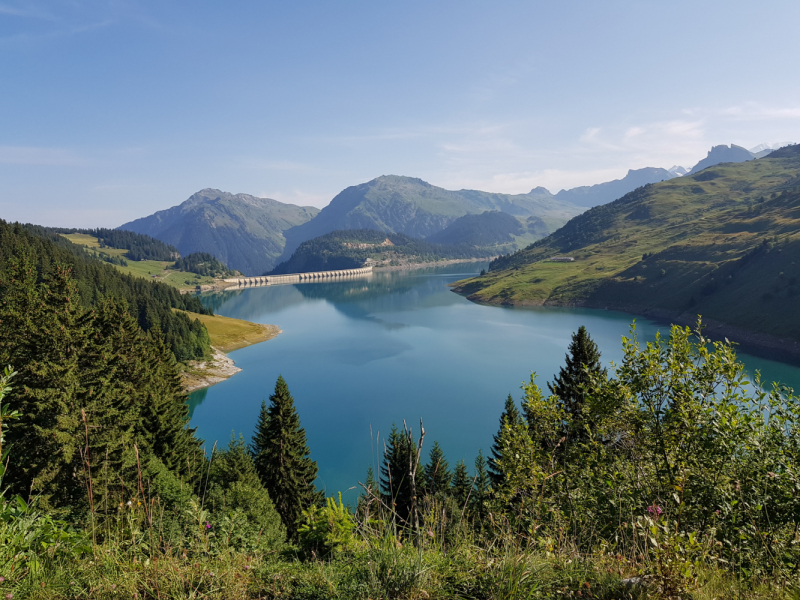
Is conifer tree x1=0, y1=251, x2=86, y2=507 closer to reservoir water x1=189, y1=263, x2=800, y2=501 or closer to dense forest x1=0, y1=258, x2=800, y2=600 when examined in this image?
dense forest x1=0, y1=258, x2=800, y2=600

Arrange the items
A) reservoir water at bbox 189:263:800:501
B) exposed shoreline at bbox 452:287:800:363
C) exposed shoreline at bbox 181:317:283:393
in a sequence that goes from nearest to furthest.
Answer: reservoir water at bbox 189:263:800:501 < exposed shoreline at bbox 181:317:283:393 < exposed shoreline at bbox 452:287:800:363

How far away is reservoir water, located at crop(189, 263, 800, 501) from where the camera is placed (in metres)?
47.9

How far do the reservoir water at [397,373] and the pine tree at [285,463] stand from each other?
23.8 ft

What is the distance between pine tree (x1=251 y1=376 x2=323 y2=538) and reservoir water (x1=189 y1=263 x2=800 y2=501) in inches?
285

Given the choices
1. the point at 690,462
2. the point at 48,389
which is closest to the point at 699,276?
the point at 690,462

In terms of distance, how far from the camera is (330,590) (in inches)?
146

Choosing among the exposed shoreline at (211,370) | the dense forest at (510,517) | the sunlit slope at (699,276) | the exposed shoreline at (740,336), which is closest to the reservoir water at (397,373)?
the exposed shoreline at (211,370)

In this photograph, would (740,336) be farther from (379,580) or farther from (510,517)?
(379,580)

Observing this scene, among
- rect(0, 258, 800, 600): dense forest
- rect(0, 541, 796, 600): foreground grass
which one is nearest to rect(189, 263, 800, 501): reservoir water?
rect(0, 258, 800, 600): dense forest

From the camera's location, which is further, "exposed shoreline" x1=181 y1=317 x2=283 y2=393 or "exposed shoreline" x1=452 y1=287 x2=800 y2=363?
"exposed shoreline" x1=452 y1=287 x2=800 y2=363

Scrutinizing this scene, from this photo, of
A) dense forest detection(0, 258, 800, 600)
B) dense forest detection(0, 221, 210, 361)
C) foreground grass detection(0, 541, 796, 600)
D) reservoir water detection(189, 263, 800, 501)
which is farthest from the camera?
dense forest detection(0, 221, 210, 361)

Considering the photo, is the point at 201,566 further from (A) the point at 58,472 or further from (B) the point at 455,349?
(B) the point at 455,349

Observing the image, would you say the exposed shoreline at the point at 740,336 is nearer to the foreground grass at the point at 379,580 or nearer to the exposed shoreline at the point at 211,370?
the foreground grass at the point at 379,580

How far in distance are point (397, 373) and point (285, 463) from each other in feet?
152
